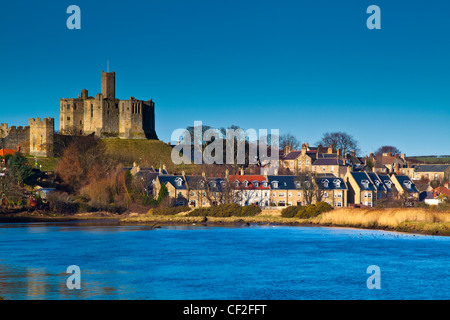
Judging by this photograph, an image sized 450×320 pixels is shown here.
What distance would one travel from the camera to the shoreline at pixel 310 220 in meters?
43.3

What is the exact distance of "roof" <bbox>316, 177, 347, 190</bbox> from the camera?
213 ft

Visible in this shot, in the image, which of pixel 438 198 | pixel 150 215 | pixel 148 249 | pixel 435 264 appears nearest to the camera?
pixel 435 264

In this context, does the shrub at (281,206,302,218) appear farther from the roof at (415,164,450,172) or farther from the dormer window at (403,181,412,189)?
the roof at (415,164,450,172)

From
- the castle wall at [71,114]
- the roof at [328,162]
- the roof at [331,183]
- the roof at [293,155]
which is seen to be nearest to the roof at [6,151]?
the castle wall at [71,114]

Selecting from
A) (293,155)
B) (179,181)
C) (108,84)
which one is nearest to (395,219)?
(179,181)

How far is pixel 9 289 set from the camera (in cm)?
2241

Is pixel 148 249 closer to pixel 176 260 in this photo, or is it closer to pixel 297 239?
pixel 176 260

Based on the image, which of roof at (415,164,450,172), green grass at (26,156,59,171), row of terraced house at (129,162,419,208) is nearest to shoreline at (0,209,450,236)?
row of terraced house at (129,162,419,208)

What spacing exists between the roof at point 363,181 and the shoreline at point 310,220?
1307 cm

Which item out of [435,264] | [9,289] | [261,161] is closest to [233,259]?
[435,264]

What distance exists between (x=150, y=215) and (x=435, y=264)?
3358 centimetres

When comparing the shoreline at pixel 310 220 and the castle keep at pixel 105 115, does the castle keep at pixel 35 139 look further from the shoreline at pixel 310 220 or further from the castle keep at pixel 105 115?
the shoreline at pixel 310 220

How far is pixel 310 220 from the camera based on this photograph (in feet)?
171

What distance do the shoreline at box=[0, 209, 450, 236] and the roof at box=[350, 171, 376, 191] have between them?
514 inches
